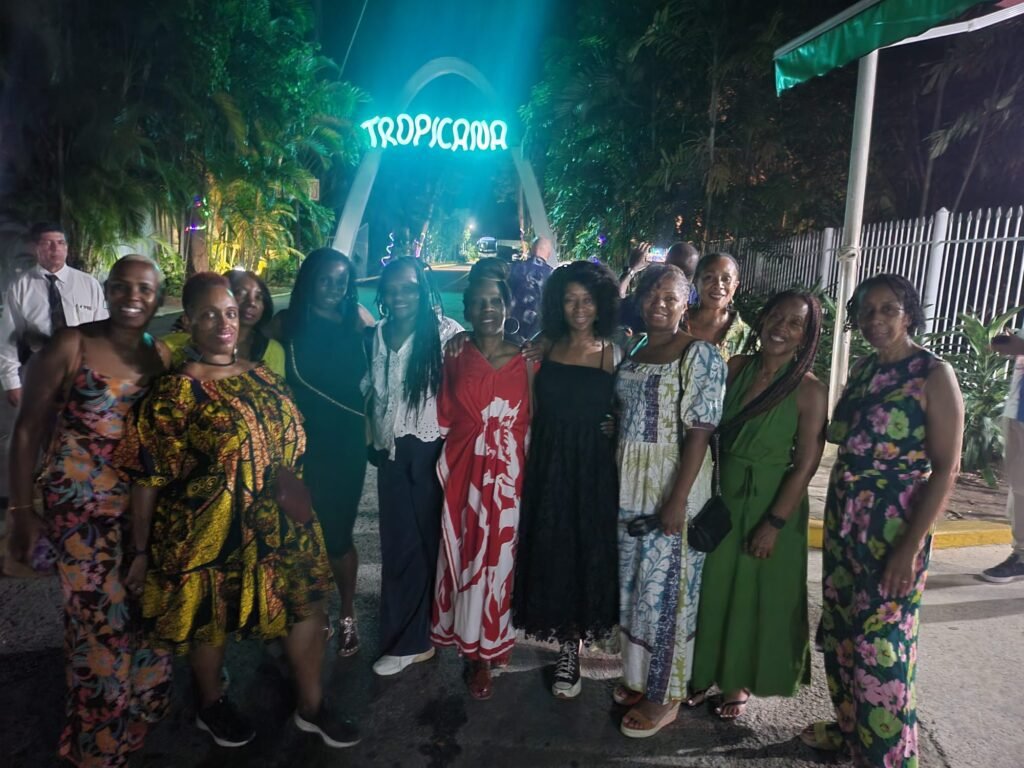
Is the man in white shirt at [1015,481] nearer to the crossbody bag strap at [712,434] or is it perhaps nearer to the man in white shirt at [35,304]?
the crossbody bag strap at [712,434]

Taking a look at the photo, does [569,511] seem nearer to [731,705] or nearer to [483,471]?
[483,471]

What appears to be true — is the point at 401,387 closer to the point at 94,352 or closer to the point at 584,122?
the point at 94,352

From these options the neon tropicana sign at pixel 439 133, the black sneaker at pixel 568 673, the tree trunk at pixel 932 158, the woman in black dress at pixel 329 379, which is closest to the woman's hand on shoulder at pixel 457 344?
the woman in black dress at pixel 329 379

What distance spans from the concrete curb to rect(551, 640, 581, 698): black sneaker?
2.35 metres

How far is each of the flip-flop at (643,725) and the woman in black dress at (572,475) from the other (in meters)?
0.32

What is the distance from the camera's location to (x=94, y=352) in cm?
218

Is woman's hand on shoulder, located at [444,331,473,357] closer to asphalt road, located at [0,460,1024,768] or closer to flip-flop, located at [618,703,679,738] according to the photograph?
asphalt road, located at [0,460,1024,768]

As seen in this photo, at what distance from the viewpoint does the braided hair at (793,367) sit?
8.11ft

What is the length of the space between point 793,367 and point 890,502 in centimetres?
Answer: 56

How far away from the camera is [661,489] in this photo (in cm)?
255

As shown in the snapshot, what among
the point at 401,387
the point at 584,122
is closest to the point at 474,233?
the point at 584,122

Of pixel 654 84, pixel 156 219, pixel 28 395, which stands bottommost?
pixel 28 395

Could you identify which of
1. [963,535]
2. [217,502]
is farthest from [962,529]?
[217,502]

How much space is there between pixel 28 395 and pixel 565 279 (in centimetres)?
187
